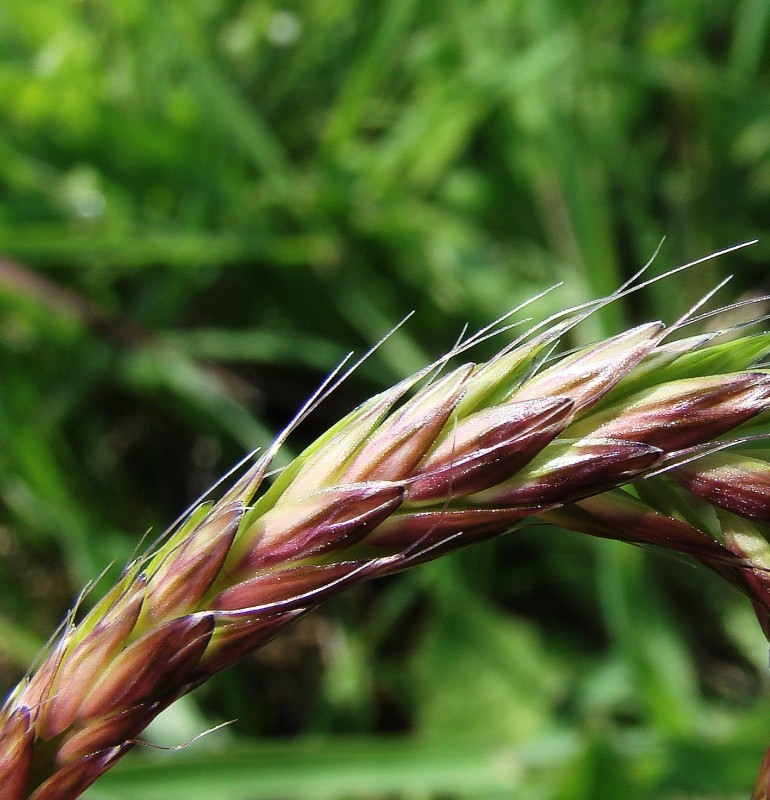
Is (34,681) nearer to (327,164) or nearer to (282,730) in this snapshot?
(282,730)

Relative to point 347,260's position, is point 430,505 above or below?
above

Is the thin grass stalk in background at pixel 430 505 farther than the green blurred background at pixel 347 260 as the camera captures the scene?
No

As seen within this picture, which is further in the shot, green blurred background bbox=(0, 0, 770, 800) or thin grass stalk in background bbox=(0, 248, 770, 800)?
green blurred background bbox=(0, 0, 770, 800)

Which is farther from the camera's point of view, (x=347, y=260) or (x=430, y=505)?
(x=347, y=260)

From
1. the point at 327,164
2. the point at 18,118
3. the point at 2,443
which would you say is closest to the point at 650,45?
the point at 327,164
